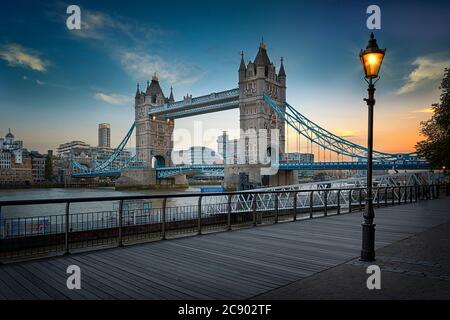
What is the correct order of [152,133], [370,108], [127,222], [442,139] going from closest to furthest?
[370,108]
[127,222]
[442,139]
[152,133]

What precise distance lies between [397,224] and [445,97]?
12200 millimetres

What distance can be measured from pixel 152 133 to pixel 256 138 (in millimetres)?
40517

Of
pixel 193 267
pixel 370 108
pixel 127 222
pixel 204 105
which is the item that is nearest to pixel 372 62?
pixel 370 108

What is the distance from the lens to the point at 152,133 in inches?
3516

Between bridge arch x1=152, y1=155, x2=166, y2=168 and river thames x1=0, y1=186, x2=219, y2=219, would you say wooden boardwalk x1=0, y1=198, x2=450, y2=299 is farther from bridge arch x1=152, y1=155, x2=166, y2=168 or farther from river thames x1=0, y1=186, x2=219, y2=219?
bridge arch x1=152, y1=155, x2=166, y2=168

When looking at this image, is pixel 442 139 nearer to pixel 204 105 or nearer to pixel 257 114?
pixel 257 114

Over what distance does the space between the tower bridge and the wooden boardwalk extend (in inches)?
1443

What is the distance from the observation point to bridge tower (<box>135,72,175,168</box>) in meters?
88.9

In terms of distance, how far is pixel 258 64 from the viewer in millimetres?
60656

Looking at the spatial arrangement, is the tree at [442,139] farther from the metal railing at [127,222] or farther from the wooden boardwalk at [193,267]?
the wooden boardwalk at [193,267]

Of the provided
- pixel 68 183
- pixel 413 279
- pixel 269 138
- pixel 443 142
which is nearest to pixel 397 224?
pixel 413 279

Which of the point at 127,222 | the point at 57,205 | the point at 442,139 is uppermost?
the point at 442,139

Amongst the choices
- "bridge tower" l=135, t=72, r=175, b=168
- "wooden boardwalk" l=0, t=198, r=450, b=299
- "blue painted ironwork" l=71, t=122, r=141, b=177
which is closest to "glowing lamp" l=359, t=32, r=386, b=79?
"wooden boardwalk" l=0, t=198, r=450, b=299

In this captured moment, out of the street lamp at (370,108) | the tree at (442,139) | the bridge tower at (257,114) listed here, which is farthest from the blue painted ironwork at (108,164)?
the street lamp at (370,108)
